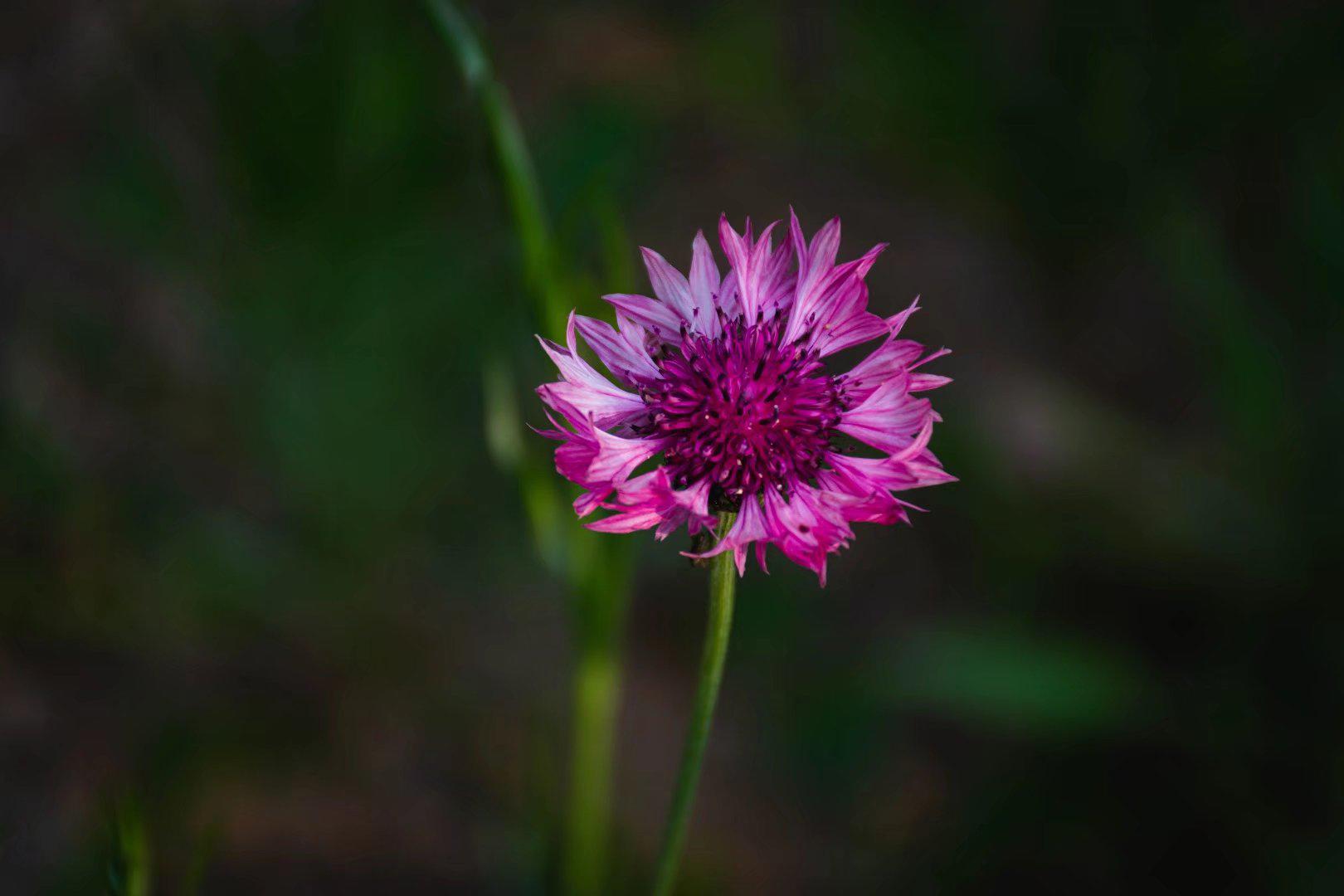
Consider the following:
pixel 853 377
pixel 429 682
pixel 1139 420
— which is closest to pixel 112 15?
pixel 429 682

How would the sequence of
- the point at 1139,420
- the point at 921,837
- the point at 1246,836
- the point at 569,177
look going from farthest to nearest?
the point at 1139,420 < the point at 569,177 < the point at 921,837 < the point at 1246,836

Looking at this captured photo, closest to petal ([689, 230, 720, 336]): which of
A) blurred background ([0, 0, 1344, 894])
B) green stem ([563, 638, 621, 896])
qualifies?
green stem ([563, 638, 621, 896])

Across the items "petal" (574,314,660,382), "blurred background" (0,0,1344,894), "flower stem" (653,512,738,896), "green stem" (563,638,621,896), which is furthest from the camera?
"blurred background" (0,0,1344,894)

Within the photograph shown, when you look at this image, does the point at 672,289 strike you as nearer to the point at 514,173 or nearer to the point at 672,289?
the point at 672,289

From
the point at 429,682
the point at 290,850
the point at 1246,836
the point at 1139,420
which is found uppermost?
the point at 1139,420

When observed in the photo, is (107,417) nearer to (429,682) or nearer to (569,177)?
(429,682)

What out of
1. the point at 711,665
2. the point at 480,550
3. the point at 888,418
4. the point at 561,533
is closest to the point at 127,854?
the point at 711,665

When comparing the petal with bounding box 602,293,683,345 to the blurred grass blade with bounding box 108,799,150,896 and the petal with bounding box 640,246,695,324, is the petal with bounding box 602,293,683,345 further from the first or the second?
the blurred grass blade with bounding box 108,799,150,896

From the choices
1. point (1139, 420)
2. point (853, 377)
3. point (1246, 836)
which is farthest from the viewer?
point (1139, 420)
